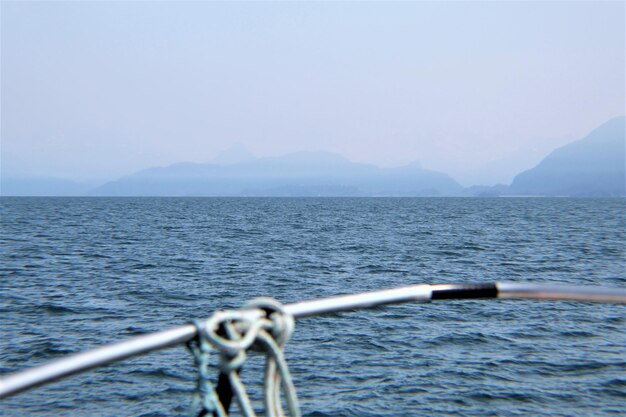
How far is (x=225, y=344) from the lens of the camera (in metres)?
1.88

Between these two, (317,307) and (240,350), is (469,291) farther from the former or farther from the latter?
(240,350)

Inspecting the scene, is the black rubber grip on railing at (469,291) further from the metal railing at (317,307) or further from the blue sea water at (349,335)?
the blue sea water at (349,335)

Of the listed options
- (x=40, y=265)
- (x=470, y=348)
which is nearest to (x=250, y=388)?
(x=470, y=348)

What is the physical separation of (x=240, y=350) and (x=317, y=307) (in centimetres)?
45

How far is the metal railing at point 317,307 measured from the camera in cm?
168

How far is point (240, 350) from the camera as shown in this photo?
1.90 m

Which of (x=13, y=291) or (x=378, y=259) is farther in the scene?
(x=378, y=259)

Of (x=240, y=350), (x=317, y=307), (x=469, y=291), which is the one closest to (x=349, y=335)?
(x=469, y=291)

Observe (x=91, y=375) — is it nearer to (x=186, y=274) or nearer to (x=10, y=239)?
(x=186, y=274)

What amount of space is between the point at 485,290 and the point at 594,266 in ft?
114

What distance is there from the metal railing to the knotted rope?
1.6 inches

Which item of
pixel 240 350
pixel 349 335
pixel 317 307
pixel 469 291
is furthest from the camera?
pixel 349 335

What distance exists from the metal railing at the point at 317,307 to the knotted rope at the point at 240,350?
0.14 ft

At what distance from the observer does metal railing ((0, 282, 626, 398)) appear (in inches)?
66.2
